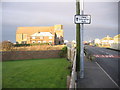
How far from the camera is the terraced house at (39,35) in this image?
6394cm

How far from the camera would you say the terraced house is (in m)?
63.9

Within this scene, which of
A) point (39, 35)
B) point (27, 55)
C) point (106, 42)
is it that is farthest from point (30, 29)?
point (27, 55)

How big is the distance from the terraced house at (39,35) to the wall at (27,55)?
39750 millimetres

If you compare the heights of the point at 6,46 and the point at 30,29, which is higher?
the point at 30,29

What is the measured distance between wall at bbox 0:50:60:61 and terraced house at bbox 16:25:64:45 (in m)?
39.7

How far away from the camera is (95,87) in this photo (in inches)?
279

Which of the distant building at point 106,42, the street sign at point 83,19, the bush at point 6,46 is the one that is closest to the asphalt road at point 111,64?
the street sign at point 83,19

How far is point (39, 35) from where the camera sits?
Result: 211ft

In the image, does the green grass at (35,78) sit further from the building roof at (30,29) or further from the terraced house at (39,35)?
the building roof at (30,29)

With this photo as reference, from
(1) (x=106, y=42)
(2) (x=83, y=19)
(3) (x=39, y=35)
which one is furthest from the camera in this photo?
(1) (x=106, y=42)

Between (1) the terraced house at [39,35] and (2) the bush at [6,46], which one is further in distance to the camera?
(1) the terraced house at [39,35]

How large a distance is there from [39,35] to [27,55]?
4251cm

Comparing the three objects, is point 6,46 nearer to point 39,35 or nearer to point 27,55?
point 27,55

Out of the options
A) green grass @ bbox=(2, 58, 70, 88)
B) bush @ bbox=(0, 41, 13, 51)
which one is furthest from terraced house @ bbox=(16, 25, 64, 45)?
green grass @ bbox=(2, 58, 70, 88)
